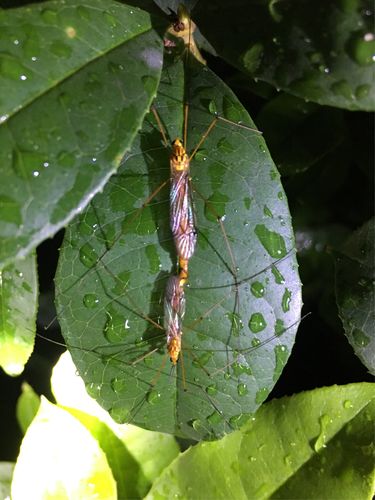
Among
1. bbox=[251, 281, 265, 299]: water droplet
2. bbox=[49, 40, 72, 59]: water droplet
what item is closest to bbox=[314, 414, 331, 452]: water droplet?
bbox=[251, 281, 265, 299]: water droplet

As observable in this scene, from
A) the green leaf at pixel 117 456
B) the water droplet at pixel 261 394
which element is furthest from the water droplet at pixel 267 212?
the green leaf at pixel 117 456

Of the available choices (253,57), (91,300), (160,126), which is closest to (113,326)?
(91,300)

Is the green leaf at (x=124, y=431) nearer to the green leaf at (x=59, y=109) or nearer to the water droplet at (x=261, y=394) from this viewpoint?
the water droplet at (x=261, y=394)

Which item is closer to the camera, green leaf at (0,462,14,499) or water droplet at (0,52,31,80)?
water droplet at (0,52,31,80)

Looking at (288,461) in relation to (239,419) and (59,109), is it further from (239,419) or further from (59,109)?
(59,109)

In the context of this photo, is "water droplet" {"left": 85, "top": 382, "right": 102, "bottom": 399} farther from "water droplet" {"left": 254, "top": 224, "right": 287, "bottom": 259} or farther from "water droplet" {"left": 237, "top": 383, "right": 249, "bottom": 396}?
"water droplet" {"left": 254, "top": 224, "right": 287, "bottom": 259}

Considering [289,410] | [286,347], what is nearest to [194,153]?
[286,347]
